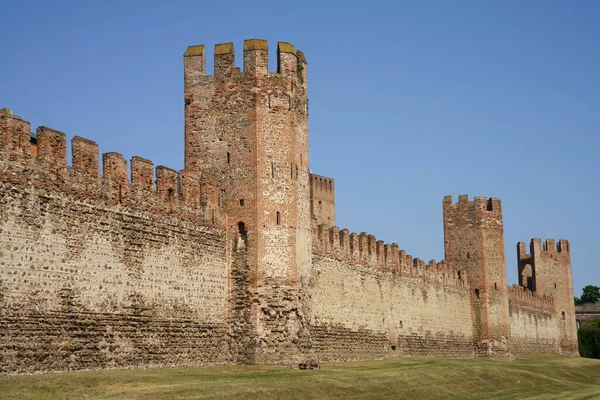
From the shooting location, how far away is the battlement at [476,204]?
49.3m

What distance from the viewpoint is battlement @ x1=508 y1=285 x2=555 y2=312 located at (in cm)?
→ 5691

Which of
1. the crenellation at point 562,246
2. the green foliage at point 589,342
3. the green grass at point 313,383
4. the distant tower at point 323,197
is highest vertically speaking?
the distant tower at point 323,197

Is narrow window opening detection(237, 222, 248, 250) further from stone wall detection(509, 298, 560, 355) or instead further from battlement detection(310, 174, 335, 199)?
battlement detection(310, 174, 335, 199)

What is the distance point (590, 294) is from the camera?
456ft

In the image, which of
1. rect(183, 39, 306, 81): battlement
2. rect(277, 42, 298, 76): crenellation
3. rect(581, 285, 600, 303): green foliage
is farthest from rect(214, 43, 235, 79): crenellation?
rect(581, 285, 600, 303): green foliage

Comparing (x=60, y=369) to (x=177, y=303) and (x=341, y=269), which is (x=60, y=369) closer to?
(x=177, y=303)

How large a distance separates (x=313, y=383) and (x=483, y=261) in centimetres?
2780

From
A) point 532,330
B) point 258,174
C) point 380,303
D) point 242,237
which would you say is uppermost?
point 258,174

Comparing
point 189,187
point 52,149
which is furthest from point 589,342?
point 52,149

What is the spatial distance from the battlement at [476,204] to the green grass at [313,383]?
1407 cm

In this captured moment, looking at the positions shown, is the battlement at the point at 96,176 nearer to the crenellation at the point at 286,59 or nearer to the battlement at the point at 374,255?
the crenellation at the point at 286,59

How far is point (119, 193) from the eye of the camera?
2284cm

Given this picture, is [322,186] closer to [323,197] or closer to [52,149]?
[323,197]

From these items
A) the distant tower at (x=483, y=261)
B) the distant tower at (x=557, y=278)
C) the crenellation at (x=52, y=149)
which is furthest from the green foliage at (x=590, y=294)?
the crenellation at (x=52, y=149)
